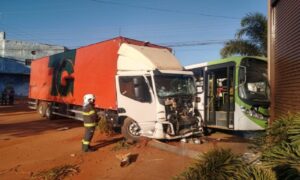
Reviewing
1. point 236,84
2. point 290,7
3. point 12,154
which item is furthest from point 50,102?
point 290,7

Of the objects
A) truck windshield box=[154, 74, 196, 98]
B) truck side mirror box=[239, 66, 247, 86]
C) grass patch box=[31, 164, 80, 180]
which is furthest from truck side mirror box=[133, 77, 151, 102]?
grass patch box=[31, 164, 80, 180]

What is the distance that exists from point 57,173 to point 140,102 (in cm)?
390

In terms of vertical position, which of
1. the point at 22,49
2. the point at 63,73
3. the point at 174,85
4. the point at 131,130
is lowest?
the point at 131,130

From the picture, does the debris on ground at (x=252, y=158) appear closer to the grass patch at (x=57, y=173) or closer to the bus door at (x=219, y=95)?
the grass patch at (x=57, y=173)

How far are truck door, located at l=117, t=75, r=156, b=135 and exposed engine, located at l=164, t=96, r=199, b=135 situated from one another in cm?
49

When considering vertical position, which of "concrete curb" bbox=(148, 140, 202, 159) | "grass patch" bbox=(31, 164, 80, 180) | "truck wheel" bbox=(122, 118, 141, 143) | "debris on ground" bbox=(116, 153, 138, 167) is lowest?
"grass patch" bbox=(31, 164, 80, 180)

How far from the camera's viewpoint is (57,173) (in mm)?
6434

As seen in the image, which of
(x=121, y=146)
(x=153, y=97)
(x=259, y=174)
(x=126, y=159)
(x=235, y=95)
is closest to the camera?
(x=259, y=174)

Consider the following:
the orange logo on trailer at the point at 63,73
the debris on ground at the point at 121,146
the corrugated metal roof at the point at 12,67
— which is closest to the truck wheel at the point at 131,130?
the debris on ground at the point at 121,146

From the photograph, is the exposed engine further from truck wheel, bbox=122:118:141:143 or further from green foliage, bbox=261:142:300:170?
green foliage, bbox=261:142:300:170

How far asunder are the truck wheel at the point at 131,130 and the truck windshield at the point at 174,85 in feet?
4.30

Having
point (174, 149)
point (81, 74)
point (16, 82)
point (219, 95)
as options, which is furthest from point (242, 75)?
point (16, 82)

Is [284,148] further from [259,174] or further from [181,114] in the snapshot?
[181,114]

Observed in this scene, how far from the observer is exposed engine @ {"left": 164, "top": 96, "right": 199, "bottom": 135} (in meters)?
9.45
